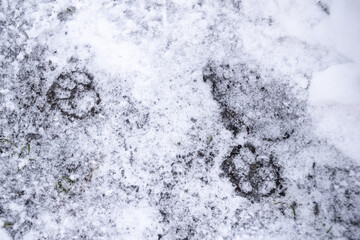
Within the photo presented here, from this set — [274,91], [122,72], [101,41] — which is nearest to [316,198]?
[274,91]

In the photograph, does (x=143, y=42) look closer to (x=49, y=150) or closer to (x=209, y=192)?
(x=49, y=150)

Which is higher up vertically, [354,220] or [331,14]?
[331,14]

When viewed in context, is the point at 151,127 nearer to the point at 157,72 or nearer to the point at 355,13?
the point at 157,72

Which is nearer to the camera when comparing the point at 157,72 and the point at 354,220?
the point at 354,220

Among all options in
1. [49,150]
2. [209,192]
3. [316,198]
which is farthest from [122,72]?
[316,198]

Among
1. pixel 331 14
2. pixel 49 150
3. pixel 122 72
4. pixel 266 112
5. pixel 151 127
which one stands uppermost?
pixel 331 14

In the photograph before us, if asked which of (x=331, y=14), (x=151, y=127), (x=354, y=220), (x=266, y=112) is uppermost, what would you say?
(x=331, y=14)
